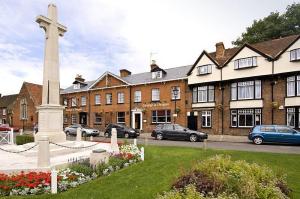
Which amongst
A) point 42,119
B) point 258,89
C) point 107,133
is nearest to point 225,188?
point 42,119

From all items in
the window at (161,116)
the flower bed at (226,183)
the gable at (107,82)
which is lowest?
the flower bed at (226,183)

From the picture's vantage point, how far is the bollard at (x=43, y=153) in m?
9.70

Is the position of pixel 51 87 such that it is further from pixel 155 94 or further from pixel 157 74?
pixel 157 74

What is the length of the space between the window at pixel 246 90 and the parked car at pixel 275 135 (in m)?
6.75

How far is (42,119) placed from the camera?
46.2 feet

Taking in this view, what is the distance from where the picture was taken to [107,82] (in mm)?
43312

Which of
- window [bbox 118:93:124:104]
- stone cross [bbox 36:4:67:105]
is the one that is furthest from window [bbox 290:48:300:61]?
window [bbox 118:93:124:104]

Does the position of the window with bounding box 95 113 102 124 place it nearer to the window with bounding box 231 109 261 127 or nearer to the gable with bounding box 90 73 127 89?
the gable with bounding box 90 73 127 89

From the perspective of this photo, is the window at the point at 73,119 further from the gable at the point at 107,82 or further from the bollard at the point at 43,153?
the bollard at the point at 43,153

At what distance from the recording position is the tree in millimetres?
41031

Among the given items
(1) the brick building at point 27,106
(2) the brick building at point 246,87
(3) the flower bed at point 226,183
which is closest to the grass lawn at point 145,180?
(3) the flower bed at point 226,183

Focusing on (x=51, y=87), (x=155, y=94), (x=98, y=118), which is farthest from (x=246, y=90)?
(x=98, y=118)

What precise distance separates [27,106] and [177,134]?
38.5m

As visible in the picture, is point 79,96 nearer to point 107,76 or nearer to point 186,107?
point 107,76
